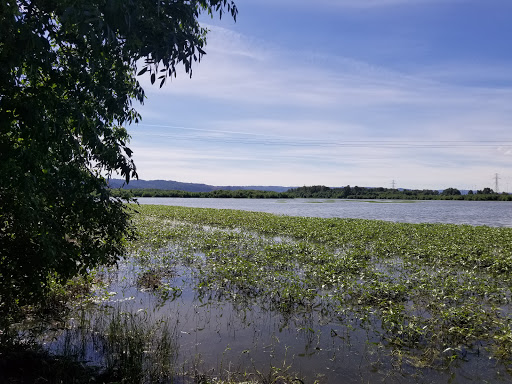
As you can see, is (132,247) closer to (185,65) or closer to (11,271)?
(11,271)

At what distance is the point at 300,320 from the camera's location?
9.50 meters

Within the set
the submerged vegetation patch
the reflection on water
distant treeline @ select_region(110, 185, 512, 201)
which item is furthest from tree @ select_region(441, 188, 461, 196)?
the reflection on water

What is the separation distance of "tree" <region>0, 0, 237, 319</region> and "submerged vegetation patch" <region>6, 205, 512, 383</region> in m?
2.44

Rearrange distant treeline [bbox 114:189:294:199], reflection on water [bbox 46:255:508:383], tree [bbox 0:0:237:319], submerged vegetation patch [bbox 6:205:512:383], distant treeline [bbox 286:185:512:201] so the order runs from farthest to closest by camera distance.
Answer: distant treeline [bbox 114:189:294:199]
distant treeline [bbox 286:185:512:201]
submerged vegetation patch [bbox 6:205:512:383]
reflection on water [bbox 46:255:508:383]
tree [bbox 0:0:237:319]

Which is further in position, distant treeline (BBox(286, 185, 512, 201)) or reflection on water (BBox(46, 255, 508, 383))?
distant treeline (BBox(286, 185, 512, 201))

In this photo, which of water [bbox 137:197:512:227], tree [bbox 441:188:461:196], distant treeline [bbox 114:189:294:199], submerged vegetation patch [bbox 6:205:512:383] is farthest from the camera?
tree [bbox 441:188:461:196]

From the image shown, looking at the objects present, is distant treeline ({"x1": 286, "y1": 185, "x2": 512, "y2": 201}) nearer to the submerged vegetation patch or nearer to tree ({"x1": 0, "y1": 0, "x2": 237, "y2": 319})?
the submerged vegetation patch

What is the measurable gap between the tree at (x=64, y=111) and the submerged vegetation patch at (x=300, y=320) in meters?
2.44

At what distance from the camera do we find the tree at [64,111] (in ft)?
16.5

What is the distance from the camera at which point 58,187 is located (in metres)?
6.11

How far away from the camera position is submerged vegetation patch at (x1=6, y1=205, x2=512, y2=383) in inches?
276

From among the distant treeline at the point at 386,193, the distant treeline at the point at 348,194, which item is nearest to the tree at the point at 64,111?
the distant treeline at the point at 348,194

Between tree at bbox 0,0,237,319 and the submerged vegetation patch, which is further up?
tree at bbox 0,0,237,319

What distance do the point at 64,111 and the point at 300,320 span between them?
748 centimetres
